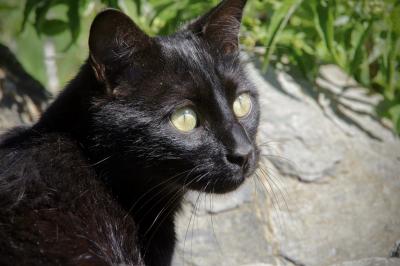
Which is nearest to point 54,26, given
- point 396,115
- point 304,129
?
point 304,129

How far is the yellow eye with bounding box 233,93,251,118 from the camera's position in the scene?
2420 mm

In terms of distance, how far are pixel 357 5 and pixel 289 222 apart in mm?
1197

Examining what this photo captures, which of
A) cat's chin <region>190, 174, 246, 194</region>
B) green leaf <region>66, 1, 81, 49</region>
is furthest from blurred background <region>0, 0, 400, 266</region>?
cat's chin <region>190, 174, 246, 194</region>

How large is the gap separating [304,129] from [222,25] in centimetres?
116

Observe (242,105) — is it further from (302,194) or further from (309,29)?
(309,29)

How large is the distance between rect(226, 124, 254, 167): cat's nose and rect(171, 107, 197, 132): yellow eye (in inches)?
5.9

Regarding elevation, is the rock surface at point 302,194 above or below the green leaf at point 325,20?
below

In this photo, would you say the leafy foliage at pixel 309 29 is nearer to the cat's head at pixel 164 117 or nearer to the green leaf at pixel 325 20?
the green leaf at pixel 325 20

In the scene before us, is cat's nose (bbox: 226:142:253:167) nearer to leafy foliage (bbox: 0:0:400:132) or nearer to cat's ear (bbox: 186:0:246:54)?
cat's ear (bbox: 186:0:246:54)

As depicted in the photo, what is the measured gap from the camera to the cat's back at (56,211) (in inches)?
78.3

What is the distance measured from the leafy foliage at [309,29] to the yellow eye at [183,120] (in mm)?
945

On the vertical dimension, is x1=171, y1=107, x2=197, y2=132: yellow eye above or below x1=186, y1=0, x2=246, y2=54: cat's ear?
below

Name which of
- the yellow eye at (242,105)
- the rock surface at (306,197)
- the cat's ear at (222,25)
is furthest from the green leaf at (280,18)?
the yellow eye at (242,105)

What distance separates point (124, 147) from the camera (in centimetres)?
226
